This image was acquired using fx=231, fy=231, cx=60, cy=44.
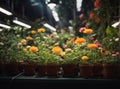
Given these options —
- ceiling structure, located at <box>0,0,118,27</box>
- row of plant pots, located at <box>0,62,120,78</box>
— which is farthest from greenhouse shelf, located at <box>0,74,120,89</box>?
ceiling structure, located at <box>0,0,118,27</box>

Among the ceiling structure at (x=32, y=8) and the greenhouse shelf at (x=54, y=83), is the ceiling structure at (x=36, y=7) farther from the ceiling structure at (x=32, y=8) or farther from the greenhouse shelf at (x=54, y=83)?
the greenhouse shelf at (x=54, y=83)

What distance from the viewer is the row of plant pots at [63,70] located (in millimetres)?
3061

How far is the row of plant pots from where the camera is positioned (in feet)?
10.0

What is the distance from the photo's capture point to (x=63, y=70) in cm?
327

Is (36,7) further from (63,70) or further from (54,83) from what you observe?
(54,83)

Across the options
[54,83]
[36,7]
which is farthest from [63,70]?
[36,7]

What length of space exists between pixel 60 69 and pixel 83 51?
0.43 metres

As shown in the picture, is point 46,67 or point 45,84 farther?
point 46,67

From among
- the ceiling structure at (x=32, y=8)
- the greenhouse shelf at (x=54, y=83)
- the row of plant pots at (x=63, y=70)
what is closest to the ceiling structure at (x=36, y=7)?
the ceiling structure at (x=32, y=8)

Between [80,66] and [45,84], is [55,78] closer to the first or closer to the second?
[45,84]

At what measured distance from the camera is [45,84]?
10.1ft

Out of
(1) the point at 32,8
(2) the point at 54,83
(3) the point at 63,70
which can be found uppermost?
(1) the point at 32,8

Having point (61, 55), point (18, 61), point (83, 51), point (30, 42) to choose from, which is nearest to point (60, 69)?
point (61, 55)

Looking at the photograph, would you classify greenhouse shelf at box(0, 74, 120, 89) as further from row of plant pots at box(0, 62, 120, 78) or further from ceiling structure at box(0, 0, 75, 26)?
ceiling structure at box(0, 0, 75, 26)
